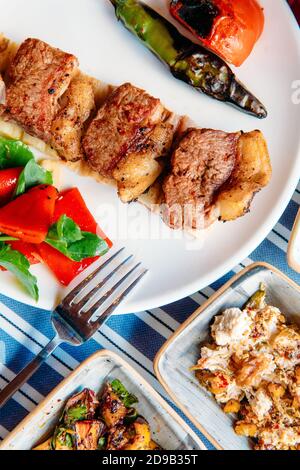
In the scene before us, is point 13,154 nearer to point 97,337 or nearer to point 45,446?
point 97,337

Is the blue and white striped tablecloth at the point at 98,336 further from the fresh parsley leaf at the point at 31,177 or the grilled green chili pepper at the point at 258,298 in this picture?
the fresh parsley leaf at the point at 31,177

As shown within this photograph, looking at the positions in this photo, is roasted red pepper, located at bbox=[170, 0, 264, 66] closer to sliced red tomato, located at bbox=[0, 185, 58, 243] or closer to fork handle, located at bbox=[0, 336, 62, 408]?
sliced red tomato, located at bbox=[0, 185, 58, 243]

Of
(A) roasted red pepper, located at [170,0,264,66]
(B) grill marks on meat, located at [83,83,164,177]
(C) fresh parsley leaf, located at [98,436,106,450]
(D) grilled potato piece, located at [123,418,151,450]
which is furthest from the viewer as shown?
(C) fresh parsley leaf, located at [98,436,106,450]

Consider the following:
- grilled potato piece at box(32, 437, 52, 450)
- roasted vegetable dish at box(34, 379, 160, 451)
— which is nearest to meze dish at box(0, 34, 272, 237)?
roasted vegetable dish at box(34, 379, 160, 451)

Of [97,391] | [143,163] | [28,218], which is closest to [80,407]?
[97,391]
